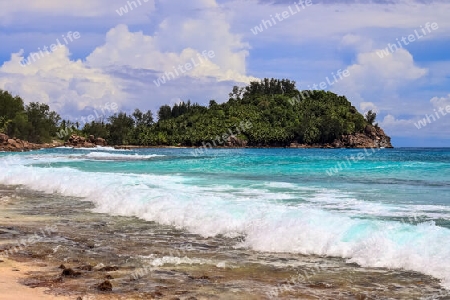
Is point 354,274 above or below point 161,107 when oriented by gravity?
below

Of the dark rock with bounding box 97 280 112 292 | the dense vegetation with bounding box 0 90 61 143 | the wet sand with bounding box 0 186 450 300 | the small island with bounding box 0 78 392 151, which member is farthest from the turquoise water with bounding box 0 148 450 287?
the small island with bounding box 0 78 392 151

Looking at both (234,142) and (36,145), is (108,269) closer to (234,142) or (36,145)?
(36,145)

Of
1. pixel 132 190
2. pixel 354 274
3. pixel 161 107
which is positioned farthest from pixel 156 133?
pixel 354 274

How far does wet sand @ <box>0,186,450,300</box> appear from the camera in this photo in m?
6.93

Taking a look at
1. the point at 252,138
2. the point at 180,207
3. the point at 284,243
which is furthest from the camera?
the point at 252,138

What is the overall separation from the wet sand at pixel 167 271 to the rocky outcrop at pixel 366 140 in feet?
467

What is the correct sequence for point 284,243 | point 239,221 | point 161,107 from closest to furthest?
1. point 284,243
2. point 239,221
3. point 161,107

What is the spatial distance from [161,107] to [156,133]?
26663 millimetres

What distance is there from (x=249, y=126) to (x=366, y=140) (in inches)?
1354

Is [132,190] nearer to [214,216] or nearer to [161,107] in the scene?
[214,216]

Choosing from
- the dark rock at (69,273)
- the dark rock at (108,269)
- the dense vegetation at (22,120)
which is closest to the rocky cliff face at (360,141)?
the dense vegetation at (22,120)

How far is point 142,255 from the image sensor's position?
9.29 meters

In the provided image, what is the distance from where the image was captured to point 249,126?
5979 inches

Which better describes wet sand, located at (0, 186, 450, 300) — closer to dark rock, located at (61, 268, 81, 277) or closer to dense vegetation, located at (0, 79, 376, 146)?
dark rock, located at (61, 268, 81, 277)
